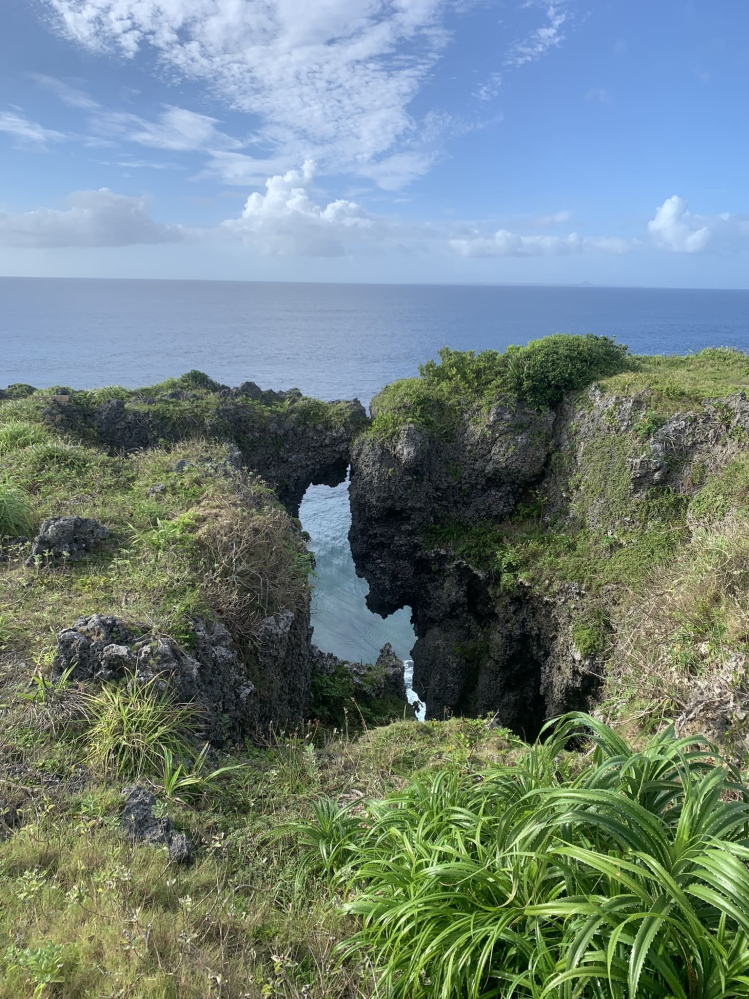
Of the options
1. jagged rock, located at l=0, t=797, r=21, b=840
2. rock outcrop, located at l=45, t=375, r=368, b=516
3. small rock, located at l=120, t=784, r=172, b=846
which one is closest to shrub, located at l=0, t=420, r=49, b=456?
rock outcrop, located at l=45, t=375, r=368, b=516

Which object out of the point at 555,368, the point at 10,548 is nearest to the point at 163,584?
the point at 10,548

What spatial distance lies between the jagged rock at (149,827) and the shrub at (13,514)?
6.60m

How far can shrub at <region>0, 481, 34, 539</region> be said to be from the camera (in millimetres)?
9992

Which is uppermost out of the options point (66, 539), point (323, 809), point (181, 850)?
point (66, 539)

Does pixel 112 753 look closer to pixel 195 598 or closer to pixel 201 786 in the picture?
pixel 201 786

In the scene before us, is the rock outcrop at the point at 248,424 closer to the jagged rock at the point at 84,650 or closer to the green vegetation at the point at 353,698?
the green vegetation at the point at 353,698

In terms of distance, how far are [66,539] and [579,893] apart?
9.26 meters

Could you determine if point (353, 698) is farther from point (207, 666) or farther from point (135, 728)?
point (135, 728)

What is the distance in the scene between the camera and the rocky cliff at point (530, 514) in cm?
1652

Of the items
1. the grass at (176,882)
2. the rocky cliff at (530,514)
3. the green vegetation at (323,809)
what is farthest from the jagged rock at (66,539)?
the rocky cliff at (530,514)

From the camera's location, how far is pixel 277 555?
1020 centimetres

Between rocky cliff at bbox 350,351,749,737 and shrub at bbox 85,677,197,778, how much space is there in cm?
1228

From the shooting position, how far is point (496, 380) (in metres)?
21.8

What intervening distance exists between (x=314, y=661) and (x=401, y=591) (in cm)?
1020
